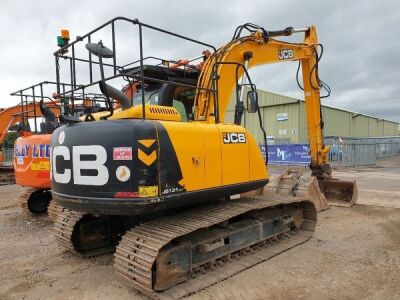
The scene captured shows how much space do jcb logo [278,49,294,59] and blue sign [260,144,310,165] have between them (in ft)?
37.6

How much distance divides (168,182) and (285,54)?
4992mm

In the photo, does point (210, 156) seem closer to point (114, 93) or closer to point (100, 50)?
point (114, 93)

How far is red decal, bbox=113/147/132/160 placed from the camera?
158 inches

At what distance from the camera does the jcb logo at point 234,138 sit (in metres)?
4.99

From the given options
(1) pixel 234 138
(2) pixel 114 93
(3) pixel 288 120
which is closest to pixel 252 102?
(1) pixel 234 138

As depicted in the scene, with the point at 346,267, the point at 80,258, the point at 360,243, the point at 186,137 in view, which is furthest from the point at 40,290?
the point at 360,243

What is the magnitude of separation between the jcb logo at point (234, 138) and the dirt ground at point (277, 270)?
1.69 m

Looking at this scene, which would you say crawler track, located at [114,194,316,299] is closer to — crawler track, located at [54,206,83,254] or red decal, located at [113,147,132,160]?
red decal, located at [113,147,132,160]

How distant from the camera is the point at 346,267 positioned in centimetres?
506

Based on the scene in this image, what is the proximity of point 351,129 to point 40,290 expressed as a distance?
37.3 meters

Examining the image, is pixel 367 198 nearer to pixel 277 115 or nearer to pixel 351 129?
pixel 277 115

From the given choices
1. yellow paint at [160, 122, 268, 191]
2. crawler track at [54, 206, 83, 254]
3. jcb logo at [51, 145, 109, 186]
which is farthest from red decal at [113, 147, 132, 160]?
crawler track at [54, 206, 83, 254]

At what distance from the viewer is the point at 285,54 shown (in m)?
8.05

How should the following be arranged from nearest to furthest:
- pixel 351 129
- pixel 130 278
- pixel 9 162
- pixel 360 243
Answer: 1. pixel 130 278
2. pixel 360 243
3. pixel 9 162
4. pixel 351 129
